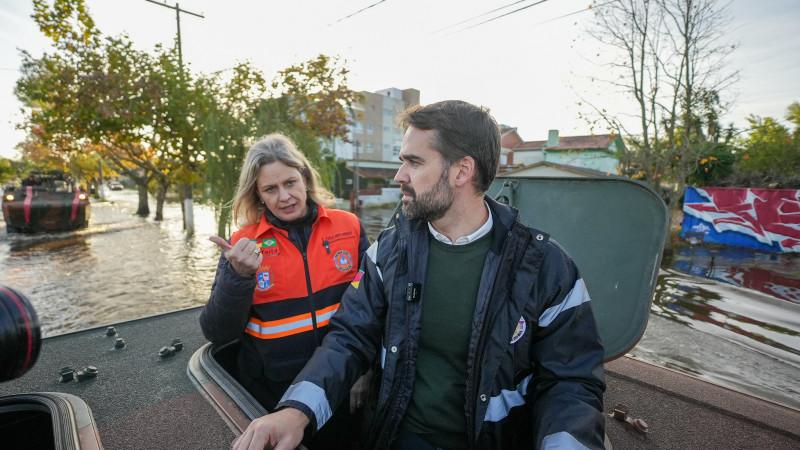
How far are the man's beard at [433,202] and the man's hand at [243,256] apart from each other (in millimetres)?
740

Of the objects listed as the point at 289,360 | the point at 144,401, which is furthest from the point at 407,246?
the point at 144,401

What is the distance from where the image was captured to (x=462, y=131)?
1.74 meters

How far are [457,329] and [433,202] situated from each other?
56 centimetres

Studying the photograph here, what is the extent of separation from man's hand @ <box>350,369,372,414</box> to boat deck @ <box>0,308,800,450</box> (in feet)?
1.97

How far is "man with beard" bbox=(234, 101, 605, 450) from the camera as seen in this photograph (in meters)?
1.44

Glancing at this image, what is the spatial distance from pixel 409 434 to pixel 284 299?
2.99 feet

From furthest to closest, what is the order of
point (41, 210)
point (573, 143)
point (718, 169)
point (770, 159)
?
point (573, 143) < point (770, 159) < point (718, 169) < point (41, 210)

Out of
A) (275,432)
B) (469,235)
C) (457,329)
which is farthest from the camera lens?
(469,235)

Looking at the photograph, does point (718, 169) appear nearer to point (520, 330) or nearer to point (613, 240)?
point (613, 240)

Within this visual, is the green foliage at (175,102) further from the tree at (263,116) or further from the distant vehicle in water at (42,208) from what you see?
the distant vehicle in water at (42,208)

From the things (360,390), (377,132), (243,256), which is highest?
(377,132)

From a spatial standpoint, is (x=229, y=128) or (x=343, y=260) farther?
(x=229, y=128)

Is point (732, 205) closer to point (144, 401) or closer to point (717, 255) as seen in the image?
point (717, 255)

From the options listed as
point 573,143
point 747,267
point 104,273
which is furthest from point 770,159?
point 104,273
